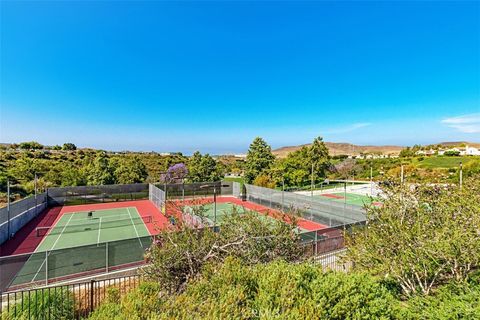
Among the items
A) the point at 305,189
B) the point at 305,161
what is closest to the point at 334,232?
the point at 305,189

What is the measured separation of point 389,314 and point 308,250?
12.8ft

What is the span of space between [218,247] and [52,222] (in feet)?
61.8

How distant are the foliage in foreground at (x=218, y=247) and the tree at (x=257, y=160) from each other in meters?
30.3

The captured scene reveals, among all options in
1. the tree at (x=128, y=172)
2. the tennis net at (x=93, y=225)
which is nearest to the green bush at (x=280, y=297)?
the tennis net at (x=93, y=225)

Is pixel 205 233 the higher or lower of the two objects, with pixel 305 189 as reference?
higher

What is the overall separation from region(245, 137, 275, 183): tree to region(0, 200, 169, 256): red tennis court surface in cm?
1561

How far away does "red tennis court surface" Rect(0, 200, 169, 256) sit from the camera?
46.1ft

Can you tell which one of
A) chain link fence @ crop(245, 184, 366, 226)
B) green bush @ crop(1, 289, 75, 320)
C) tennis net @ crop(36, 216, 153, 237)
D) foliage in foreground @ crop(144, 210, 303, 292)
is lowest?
tennis net @ crop(36, 216, 153, 237)

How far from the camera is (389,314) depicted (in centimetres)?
430

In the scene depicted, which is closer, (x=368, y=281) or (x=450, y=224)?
(x=368, y=281)

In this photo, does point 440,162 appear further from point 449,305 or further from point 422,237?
point 449,305

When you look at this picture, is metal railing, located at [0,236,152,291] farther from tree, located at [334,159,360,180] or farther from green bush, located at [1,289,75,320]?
tree, located at [334,159,360,180]

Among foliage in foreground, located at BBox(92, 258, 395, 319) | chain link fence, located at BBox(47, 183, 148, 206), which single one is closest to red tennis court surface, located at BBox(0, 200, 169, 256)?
chain link fence, located at BBox(47, 183, 148, 206)

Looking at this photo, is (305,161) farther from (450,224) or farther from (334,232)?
(450,224)
